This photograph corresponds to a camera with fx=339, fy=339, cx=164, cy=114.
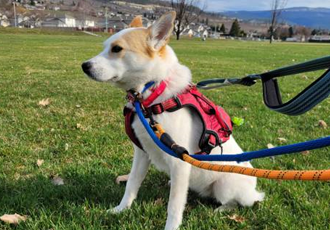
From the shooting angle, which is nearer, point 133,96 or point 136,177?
point 133,96

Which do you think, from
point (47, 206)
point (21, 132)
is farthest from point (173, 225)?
point (21, 132)

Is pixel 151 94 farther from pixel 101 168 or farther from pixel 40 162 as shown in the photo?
pixel 40 162

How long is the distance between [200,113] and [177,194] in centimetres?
65

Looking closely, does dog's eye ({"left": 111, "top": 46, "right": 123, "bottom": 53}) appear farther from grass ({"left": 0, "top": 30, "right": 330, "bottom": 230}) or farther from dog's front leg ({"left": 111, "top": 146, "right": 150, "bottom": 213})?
grass ({"left": 0, "top": 30, "right": 330, "bottom": 230})

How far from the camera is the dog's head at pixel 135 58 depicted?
2504mm

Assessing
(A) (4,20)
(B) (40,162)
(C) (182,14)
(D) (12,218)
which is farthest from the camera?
(A) (4,20)

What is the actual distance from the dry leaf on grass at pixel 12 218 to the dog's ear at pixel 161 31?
1663mm

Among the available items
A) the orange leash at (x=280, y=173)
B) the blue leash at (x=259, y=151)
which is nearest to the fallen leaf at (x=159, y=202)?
the blue leash at (x=259, y=151)

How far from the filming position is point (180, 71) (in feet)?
9.00

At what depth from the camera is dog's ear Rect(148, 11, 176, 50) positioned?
8.51ft

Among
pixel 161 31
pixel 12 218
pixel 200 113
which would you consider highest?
pixel 161 31

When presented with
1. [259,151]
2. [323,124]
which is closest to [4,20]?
[323,124]

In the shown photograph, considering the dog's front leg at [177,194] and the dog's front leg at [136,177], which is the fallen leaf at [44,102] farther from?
the dog's front leg at [177,194]

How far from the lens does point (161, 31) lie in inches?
104
